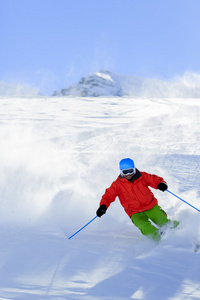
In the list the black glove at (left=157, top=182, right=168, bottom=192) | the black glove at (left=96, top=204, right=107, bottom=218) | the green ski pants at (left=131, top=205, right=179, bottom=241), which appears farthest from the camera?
the black glove at (left=157, top=182, right=168, bottom=192)

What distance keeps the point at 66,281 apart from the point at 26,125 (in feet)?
30.8

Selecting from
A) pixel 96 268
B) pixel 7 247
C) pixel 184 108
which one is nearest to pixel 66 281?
pixel 96 268

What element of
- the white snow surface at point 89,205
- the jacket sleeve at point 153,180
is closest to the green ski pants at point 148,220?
the white snow surface at point 89,205

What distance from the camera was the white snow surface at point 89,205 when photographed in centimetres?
259

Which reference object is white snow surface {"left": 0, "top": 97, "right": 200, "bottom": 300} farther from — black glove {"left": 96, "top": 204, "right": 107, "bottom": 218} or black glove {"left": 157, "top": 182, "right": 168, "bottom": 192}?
black glove {"left": 157, "top": 182, "right": 168, "bottom": 192}

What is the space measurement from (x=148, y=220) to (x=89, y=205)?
4.81 feet

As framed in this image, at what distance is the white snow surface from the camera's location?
2.59 metres

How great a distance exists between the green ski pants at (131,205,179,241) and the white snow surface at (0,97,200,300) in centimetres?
14

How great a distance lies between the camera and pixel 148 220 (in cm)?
414

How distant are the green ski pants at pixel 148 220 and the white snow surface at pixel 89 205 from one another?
0.14m

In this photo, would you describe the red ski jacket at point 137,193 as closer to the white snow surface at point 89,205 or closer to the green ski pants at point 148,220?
the green ski pants at point 148,220

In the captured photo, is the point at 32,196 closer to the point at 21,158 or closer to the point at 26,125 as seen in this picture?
the point at 21,158

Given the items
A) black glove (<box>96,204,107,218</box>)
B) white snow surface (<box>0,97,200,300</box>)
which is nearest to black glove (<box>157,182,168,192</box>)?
white snow surface (<box>0,97,200,300</box>)

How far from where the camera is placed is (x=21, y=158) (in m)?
8.09
